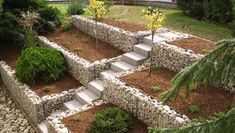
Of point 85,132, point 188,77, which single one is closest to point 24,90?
point 85,132

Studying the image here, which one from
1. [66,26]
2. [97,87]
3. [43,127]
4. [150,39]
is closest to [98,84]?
[97,87]

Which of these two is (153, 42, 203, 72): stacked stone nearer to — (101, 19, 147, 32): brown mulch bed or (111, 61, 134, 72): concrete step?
(111, 61, 134, 72): concrete step

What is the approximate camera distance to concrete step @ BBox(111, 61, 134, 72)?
10463 millimetres

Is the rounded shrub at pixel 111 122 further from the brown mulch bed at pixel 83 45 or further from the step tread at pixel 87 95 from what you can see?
the brown mulch bed at pixel 83 45

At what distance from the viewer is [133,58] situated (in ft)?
34.7

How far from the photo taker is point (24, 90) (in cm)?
1091

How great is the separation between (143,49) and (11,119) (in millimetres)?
4829

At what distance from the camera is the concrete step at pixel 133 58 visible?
10453 millimetres

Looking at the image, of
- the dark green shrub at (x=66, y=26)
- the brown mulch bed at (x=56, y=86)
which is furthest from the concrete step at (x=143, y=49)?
the dark green shrub at (x=66, y=26)

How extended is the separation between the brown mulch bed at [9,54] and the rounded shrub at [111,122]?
5.97 metres

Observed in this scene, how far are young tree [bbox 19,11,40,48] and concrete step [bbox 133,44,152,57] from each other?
3.98 meters

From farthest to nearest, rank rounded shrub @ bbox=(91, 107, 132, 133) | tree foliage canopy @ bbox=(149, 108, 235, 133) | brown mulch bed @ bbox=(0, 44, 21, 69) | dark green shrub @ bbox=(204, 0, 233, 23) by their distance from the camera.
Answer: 1. brown mulch bed @ bbox=(0, 44, 21, 69)
2. dark green shrub @ bbox=(204, 0, 233, 23)
3. rounded shrub @ bbox=(91, 107, 132, 133)
4. tree foliage canopy @ bbox=(149, 108, 235, 133)

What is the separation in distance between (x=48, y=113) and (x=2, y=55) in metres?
4.55

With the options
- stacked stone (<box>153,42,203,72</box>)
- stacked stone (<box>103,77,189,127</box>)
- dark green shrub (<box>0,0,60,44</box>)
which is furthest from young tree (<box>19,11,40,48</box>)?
stacked stone (<box>153,42,203,72</box>)
